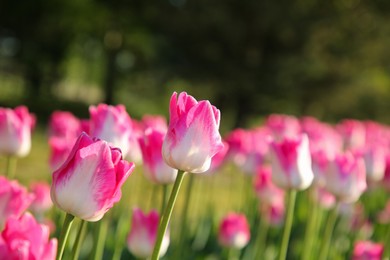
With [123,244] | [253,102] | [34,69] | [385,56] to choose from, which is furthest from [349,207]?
[34,69]

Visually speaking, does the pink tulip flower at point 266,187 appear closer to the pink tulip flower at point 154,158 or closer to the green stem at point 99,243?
the green stem at point 99,243

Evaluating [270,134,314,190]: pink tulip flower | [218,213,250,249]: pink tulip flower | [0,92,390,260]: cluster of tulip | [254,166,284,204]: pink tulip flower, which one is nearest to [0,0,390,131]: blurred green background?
[0,92,390,260]: cluster of tulip

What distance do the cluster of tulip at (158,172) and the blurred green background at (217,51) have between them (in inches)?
494

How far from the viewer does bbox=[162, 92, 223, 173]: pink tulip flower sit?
1053 mm

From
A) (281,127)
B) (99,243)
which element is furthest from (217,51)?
(99,243)

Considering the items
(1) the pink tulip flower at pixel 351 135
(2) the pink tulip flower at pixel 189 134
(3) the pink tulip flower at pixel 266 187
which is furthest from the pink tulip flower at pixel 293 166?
(1) the pink tulip flower at pixel 351 135

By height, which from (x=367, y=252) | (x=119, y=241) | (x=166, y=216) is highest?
(x=166, y=216)

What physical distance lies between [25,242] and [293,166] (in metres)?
0.94

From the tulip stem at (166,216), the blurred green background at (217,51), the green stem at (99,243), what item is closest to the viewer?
the tulip stem at (166,216)

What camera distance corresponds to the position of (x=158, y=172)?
4.77 ft

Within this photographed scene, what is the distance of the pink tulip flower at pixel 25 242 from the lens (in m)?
0.84

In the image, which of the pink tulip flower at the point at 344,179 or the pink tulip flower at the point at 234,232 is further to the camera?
the pink tulip flower at the point at 234,232

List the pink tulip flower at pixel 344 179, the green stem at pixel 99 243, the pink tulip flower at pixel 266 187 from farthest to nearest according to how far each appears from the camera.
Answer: the pink tulip flower at pixel 266 187 < the pink tulip flower at pixel 344 179 < the green stem at pixel 99 243

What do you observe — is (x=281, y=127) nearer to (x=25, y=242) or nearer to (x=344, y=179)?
(x=344, y=179)
